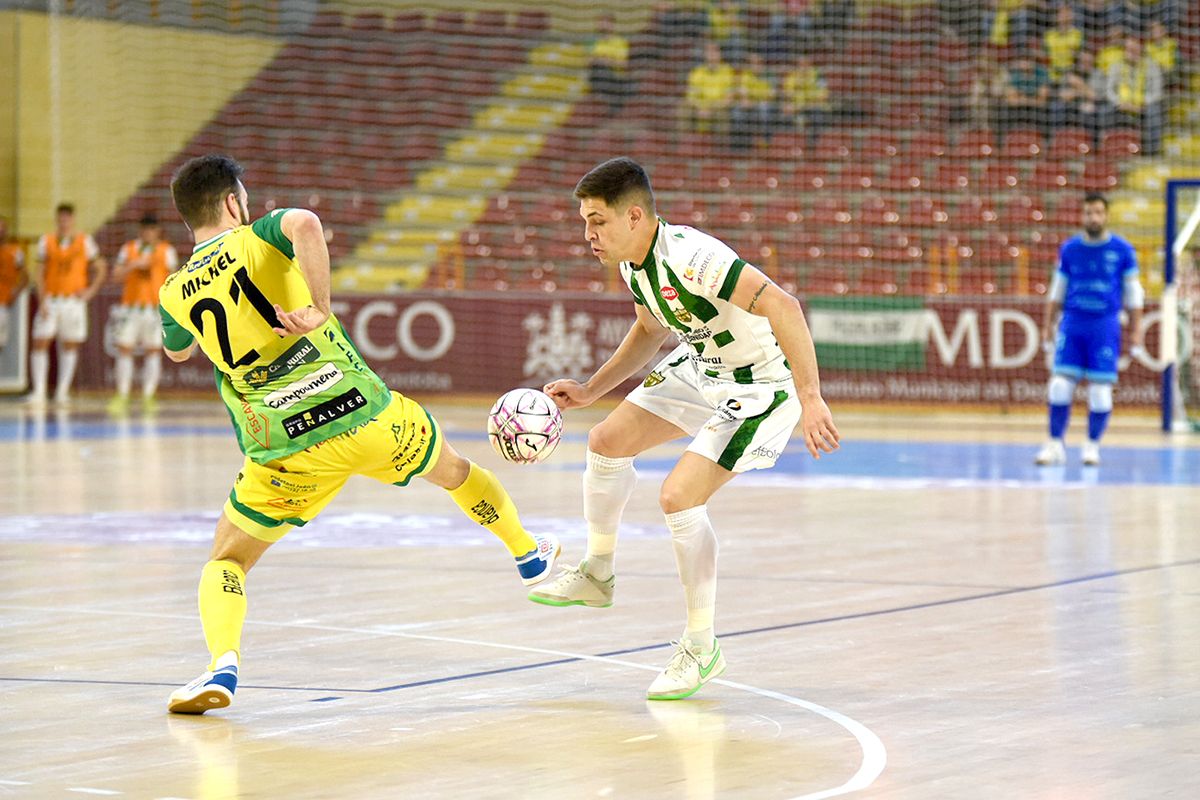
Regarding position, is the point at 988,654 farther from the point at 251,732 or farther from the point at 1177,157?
the point at 1177,157

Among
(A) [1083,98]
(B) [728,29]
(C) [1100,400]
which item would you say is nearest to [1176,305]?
(C) [1100,400]

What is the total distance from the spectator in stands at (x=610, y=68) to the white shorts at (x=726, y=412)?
71.5 feet

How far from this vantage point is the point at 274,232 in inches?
235

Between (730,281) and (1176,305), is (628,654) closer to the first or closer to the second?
(730,281)

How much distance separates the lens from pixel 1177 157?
959 inches

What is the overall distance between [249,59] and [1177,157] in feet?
47.7

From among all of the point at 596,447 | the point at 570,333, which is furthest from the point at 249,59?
the point at 596,447

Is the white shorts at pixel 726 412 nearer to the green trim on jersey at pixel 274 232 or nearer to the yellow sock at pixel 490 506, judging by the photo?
the yellow sock at pixel 490 506

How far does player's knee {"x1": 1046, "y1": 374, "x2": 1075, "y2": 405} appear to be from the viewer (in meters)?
16.0

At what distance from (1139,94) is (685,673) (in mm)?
20112

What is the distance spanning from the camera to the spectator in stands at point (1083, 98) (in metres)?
24.6

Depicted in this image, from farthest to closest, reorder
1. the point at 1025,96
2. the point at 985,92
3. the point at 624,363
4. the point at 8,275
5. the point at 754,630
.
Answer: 1. the point at 8,275
2. the point at 985,92
3. the point at 1025,96
4. the point at 754,630
5. the point at 624,363

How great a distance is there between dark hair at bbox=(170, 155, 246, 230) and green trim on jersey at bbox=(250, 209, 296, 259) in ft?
0.58

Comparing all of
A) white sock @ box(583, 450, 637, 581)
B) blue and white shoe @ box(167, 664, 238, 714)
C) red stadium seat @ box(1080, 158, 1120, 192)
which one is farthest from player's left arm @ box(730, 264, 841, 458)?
red stadium seat @ box(1080, 158, 1120, 192)
